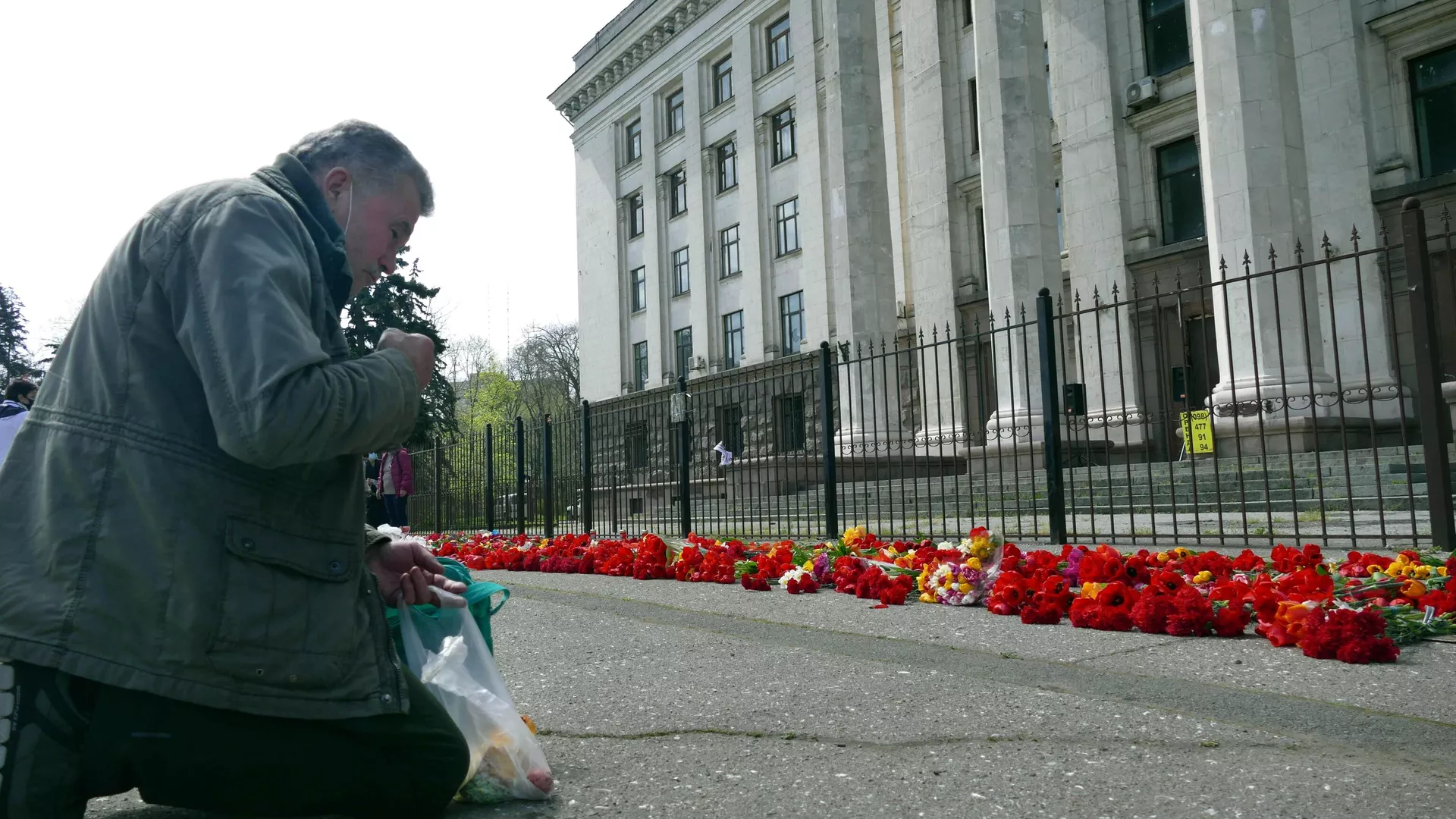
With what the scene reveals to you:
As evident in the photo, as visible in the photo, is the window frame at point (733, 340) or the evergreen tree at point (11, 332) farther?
the evergreen tree at point (11, 332)

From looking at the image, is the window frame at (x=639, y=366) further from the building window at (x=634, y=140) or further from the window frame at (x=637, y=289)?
the building window at (x=634, y=140)

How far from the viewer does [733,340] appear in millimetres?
31781

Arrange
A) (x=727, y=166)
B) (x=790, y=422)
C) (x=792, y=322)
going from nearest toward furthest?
1. (x=790, y=422)
2. (x=792, y=322)
3. (x=727, y=166)

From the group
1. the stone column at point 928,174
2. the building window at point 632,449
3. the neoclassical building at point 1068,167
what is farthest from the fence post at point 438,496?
the stone column at point 928,174

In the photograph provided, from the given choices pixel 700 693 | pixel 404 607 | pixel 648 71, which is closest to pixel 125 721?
pixel 404 607

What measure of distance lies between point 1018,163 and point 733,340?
15.4 meters

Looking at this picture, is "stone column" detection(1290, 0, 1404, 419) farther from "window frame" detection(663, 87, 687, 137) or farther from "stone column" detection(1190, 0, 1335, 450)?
"window frame" detection(663, 87, 687, 137)

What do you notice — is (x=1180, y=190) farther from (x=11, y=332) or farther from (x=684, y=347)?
(x=11, y=332)

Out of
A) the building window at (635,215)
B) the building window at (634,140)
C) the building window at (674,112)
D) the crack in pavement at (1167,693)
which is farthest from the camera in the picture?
the building window at (634,140)

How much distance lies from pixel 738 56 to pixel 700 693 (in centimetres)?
2998

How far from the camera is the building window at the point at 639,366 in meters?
35.9

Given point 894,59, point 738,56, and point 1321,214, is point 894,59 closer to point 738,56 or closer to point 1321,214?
point 738,56

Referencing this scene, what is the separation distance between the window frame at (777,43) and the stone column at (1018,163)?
12777 mm

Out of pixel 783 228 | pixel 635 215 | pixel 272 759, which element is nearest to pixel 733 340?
pixel 783 228
